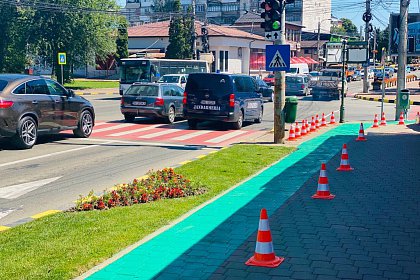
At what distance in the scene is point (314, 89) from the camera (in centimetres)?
4166

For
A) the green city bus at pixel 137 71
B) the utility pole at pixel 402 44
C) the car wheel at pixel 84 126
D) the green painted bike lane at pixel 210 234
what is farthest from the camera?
the green city bus at pixel 137 71

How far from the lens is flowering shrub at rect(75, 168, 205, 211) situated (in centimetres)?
900

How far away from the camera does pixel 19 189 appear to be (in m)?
10.3

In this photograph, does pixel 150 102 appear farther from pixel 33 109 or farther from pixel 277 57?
pixel 277 57

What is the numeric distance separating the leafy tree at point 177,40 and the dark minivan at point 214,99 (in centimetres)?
4782

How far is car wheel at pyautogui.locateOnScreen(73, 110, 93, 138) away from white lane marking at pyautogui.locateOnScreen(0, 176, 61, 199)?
6.39m

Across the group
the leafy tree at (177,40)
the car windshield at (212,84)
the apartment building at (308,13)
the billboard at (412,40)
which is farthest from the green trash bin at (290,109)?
the apartment building at (308,13)

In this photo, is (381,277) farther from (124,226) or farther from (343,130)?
(343,130)

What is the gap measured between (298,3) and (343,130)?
109486 mm

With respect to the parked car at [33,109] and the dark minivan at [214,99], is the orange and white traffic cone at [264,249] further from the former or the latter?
the dark minivan at [214,99]

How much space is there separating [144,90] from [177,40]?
4708 centimetres

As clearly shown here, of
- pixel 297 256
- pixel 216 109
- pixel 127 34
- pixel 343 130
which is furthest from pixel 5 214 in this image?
pixel 127 34

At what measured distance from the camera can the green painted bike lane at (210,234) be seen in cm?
626

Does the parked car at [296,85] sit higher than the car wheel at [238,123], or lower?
higher
